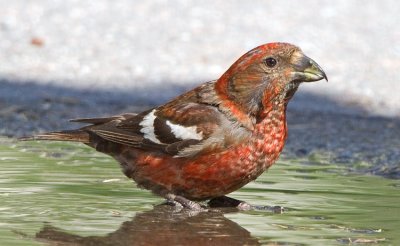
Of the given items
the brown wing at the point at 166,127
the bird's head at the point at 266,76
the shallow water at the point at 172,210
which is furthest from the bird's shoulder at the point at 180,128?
the shallow water at the point at 172,210

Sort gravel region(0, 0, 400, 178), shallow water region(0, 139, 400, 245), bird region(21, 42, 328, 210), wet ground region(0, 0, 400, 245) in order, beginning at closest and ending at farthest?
shallow water region(0, 139, 400, 245) → wet ground region(0, 0, 400, 245) → bird region(21, 42, 328, 210) → gravel region(0, 0, 400, 178)

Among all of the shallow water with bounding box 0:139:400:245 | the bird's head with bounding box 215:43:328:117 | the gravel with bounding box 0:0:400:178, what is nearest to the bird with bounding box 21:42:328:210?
the bird's head with bounding box 215:43:328:117

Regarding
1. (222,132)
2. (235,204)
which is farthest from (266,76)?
(235,204)

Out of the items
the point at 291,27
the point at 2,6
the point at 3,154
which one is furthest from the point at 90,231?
the point at 2,6

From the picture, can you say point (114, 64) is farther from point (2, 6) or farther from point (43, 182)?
point (43, 182)

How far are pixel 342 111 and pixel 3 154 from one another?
3372 mm

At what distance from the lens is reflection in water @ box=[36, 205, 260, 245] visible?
557 centimetres

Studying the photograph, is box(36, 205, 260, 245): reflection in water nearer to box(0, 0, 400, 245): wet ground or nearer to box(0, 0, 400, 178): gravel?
box(0, 0, 400, 245): wet ground

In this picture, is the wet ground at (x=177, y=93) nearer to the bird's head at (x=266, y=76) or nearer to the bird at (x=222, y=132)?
the bird at (x=222, y=132)

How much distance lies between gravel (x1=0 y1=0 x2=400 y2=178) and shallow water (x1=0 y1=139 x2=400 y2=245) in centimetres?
167

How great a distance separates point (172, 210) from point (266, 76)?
0.90 meters

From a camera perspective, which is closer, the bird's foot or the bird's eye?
the bird's foot

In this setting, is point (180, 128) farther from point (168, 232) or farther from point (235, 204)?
point (168, 232)

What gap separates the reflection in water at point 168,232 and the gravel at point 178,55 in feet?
9.78
